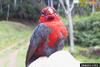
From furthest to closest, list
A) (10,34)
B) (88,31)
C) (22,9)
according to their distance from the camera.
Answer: (22,9), (10,34), (88,31)

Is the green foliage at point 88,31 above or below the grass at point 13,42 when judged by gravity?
above

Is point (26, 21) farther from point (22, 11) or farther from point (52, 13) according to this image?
point (52, 13)

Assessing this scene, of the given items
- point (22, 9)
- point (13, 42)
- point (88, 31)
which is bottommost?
point (13, 42)

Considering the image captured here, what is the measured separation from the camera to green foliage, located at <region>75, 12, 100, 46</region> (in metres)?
16.3

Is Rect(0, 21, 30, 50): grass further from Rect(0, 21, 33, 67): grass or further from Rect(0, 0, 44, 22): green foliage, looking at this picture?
Rect(0, 0, 44, 22): green foliage

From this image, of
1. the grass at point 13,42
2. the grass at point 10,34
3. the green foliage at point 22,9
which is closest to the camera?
the grass at point 13,42

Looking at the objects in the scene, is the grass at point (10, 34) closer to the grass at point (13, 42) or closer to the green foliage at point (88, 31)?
the grass at point (13, 42)

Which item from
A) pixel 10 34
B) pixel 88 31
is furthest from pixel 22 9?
pixel 88 31

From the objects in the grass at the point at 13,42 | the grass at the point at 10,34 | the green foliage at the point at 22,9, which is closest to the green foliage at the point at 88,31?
the grass at the point at 13,42

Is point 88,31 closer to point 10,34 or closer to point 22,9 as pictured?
point 10,34

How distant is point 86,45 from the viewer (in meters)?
16.3

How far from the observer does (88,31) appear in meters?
17.5

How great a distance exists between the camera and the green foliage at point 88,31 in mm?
16312

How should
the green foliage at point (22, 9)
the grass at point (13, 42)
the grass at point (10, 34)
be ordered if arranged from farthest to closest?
the green foliage at point (22, 9) < the grass at point (10, 34) < the grass at point (13, 42)
